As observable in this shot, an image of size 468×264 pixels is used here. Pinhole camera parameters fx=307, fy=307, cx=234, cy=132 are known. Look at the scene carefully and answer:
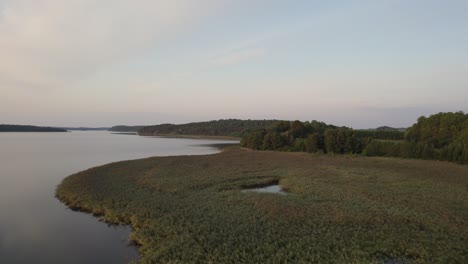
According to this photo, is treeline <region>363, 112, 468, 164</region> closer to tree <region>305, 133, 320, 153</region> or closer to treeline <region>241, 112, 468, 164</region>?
treeline <region>241, 112, 468, 164</region>

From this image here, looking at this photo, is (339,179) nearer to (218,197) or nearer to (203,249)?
(218,197)

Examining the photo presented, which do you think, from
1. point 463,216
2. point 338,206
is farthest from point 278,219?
point 463,216

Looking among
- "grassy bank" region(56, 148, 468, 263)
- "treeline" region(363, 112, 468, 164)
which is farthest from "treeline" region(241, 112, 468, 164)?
"grassy bank" region(56, 148, 468, 263)

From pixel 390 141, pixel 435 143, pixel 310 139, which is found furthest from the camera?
pixel 310 139

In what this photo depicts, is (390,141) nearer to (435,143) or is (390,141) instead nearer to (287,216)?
(435,143)

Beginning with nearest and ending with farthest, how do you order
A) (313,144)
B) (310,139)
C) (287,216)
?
(287,216), (313,144), (310,139)

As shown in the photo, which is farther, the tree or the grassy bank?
the tree

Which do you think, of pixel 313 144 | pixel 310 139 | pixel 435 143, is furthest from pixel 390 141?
pixel 310 139
